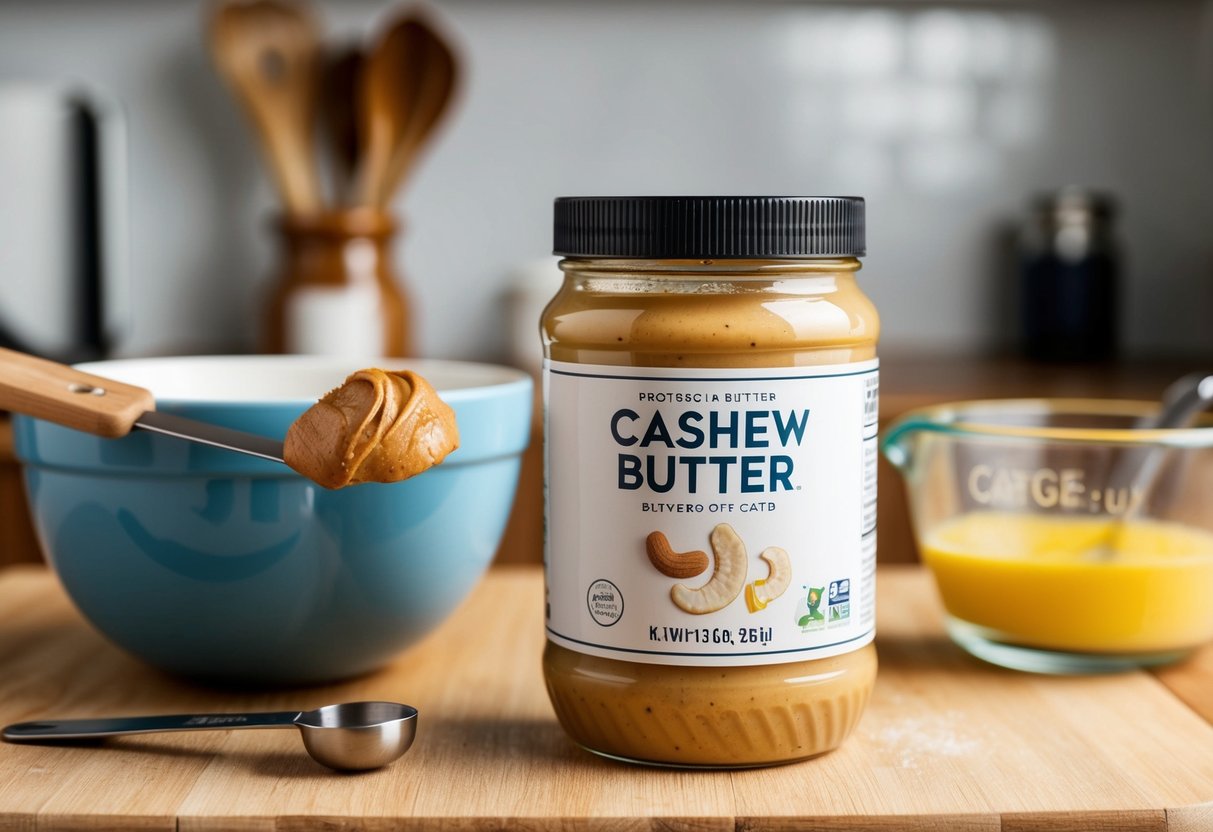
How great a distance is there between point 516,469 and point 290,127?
133 cm

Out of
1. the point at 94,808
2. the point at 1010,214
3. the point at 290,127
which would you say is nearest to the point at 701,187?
the point at 1010,214

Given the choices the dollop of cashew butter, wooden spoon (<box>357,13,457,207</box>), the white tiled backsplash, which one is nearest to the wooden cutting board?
the dollop of cashew butter

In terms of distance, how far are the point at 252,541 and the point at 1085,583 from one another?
1.47ft

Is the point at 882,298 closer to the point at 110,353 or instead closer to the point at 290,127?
the point at 290,127

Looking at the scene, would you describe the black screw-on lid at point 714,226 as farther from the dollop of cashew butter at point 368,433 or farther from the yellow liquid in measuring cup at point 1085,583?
the yellow liquid in measuring cup at point 1085,583

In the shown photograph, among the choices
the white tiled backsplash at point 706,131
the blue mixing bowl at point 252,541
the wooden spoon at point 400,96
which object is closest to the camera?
the blue mixing bowl at point 252,541

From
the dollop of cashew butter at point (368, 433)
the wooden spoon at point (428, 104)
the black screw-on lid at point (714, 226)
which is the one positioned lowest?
the dollop of cashew butter at point (368, 433)

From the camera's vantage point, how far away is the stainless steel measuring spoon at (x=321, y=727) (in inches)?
22.0

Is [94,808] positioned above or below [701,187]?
below

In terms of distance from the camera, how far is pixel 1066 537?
Answer: 0.77 meters

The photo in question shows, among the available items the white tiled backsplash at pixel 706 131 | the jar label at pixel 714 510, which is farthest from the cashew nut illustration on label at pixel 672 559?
the white tiled backsplash at pixel 706 131

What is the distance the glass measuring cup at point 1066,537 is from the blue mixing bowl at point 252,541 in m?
0.27

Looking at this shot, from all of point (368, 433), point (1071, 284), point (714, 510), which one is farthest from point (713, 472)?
point (1071, 284)

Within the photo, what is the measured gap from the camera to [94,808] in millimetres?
520
